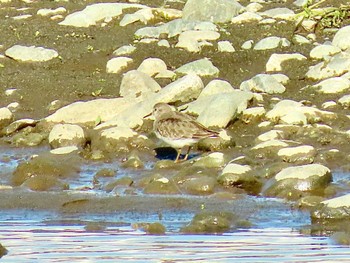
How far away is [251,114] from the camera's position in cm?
1314

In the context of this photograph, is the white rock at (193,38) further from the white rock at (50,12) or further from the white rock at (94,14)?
the white rock at (50,12)

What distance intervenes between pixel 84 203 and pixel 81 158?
5.83 ft

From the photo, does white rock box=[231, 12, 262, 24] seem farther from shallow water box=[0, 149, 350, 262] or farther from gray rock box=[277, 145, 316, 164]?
shallow water box=[0, 149, 350, 262]

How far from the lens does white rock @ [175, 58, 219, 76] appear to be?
14984mm

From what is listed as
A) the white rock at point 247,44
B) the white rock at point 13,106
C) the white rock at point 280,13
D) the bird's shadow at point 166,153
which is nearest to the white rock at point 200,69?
the white rock at point 247,44

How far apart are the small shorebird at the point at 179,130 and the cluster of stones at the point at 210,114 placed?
0.87 feet

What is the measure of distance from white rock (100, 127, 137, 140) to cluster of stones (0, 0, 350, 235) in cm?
1

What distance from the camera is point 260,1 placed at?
18.4 meters

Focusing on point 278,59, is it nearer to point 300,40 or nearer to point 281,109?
point 300,40

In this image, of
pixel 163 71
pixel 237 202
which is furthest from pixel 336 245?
pixel 163 71

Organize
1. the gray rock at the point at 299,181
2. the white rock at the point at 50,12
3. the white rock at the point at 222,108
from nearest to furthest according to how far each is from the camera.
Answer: the gray rock at the point at 299,181
the white rock at the point at 222,108
the white rock at the point at 50,12

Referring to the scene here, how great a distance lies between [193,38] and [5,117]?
372cm

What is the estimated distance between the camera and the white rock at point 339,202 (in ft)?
31.5

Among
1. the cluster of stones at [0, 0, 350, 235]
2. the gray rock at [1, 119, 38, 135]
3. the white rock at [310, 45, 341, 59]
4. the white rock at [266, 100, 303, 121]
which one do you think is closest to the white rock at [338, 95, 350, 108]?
the cluster of stones at [0, 0, 350, 235]
